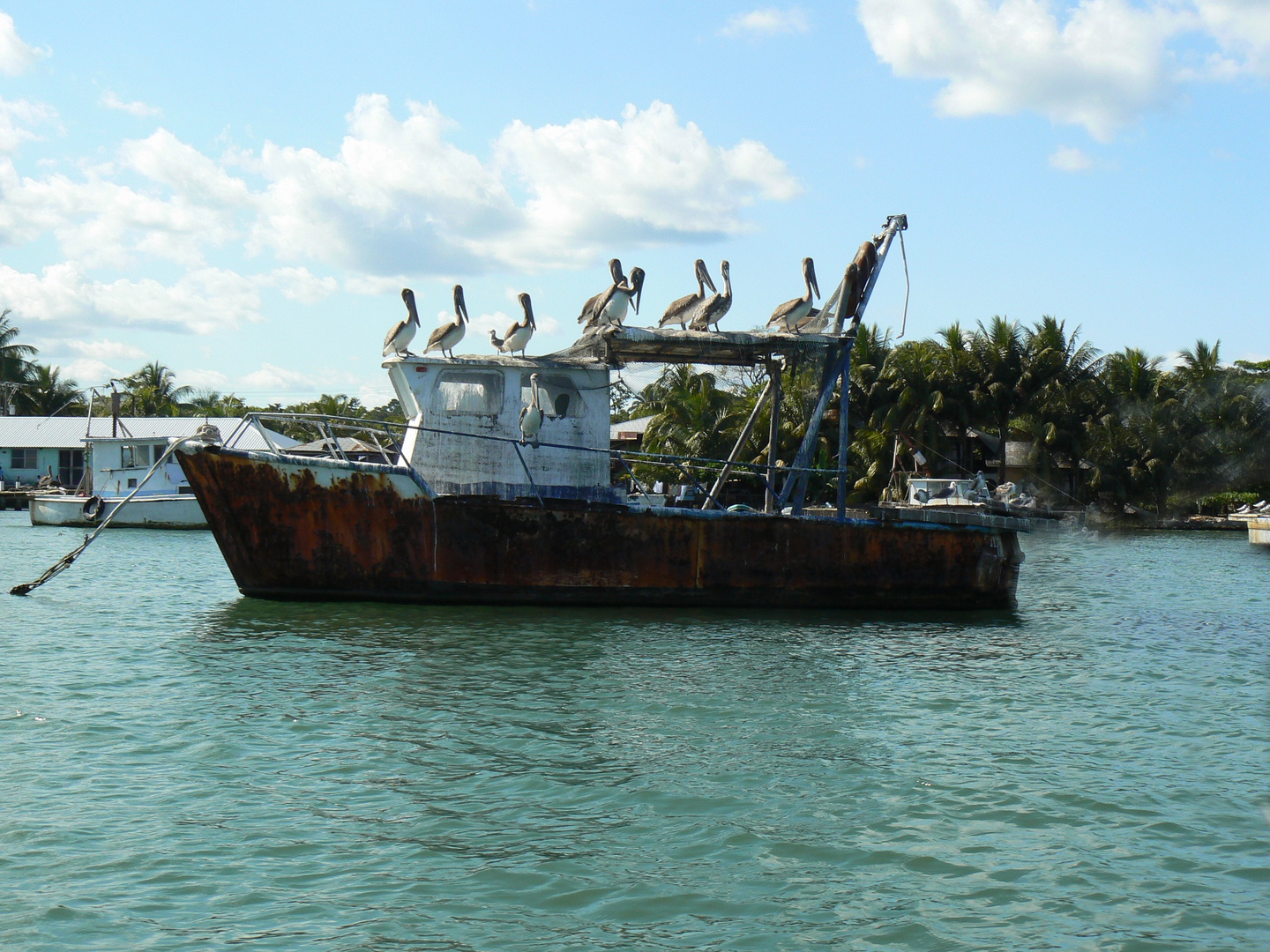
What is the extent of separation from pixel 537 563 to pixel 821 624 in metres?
3.79

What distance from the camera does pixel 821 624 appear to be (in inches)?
570

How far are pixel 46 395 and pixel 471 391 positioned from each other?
193 feet

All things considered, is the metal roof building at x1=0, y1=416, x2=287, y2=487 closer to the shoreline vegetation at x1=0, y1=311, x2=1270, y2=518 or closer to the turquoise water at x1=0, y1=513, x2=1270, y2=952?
the shoreline vegetation at x1=0, y1=311, x2=1270, y2=518

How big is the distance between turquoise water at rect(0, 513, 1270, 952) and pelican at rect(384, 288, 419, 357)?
376cm

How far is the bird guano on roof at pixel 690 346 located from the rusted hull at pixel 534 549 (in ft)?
7.11

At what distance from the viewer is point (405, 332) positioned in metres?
15.0

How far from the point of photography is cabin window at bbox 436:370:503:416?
15.0 m

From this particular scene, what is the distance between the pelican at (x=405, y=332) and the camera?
49.2 feet

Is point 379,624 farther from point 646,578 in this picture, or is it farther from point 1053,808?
point 1053,808

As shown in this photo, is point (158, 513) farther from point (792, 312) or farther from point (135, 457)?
point (792, 312)

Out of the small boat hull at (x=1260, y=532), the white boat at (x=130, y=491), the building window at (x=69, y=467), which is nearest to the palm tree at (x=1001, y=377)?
the small boat hull at (x=1260, y=532)

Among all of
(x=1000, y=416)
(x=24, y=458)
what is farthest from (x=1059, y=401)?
(x=24, y=458)

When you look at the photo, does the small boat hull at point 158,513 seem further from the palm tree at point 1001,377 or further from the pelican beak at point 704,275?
the palm tree at point 1001,377

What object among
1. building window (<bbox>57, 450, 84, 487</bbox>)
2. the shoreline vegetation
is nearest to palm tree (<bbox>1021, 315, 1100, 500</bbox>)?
the shoreline vegetation
